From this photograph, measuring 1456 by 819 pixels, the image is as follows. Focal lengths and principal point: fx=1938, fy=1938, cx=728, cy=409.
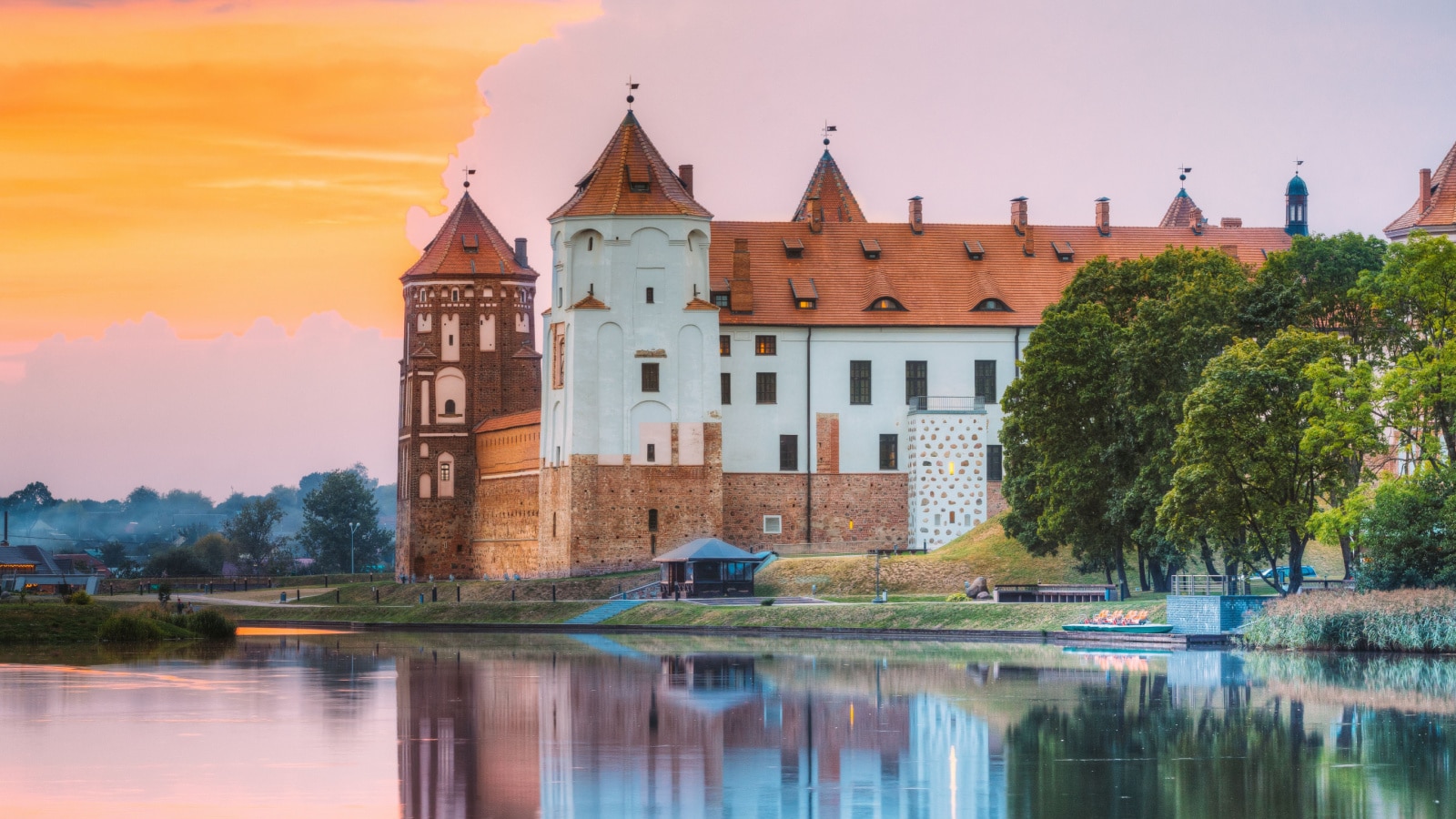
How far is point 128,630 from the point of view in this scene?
43938mm

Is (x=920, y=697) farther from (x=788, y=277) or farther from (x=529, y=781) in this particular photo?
(x=788, y=277)

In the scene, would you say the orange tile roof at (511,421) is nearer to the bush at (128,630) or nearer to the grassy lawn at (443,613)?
the grassy lawn at (443,613)

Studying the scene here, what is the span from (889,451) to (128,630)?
30.4 m

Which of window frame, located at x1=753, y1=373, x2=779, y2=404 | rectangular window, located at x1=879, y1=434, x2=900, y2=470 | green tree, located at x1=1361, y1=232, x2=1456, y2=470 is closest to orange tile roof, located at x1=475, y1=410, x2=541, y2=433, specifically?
window frame, located at x1=753, y1=373, x2=779, y2=404

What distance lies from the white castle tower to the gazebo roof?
6.36 metres

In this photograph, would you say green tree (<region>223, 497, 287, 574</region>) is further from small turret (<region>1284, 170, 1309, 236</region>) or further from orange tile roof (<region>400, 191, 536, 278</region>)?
small turret (<region>1284, 170, 1309, 236</region>)

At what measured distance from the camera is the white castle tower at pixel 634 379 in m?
64.8

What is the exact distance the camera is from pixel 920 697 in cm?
2712

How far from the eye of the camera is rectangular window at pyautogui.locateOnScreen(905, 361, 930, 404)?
222 feet

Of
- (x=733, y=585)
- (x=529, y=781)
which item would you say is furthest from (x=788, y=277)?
(x=529, y=781)

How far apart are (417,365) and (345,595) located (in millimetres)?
11245

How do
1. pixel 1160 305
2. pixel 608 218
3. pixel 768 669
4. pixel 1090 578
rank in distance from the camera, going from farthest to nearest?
1. pixel 608 218
2. pixel 1090 578
3. pixel 1160 305
4. pixel 768 669

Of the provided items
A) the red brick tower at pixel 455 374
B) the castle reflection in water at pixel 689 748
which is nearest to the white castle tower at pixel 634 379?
the red brick tower at pixel 455 374

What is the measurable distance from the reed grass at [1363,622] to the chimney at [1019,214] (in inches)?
1431
